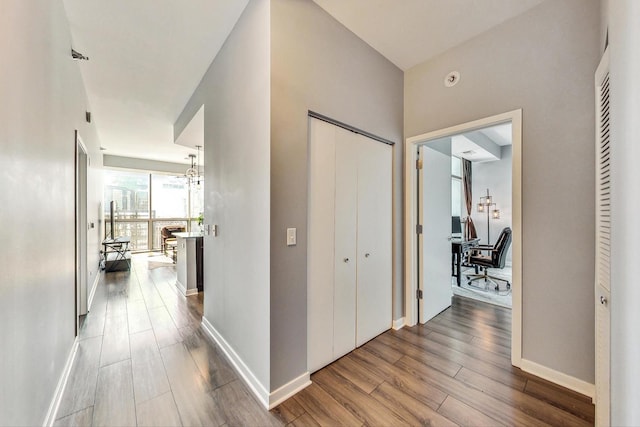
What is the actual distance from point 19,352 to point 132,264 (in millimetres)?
5685

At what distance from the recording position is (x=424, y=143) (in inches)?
105

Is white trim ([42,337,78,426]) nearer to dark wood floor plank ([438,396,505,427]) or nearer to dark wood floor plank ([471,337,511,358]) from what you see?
dark wood floor plank ([438,396,505,427])

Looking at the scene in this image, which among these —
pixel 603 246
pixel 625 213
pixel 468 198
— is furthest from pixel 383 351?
pixel 468 198

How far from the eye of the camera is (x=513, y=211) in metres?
1.98

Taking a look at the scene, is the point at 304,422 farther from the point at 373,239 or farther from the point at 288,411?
the point at 373,239

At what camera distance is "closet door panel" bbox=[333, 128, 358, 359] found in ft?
6.79

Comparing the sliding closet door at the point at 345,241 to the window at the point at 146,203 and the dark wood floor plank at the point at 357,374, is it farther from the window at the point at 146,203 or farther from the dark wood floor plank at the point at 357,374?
the window at the point at 146,203

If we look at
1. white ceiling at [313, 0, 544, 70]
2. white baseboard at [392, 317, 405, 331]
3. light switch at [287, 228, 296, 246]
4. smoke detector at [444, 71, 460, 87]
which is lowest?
white baseboard at [392, 317, 405, 331]

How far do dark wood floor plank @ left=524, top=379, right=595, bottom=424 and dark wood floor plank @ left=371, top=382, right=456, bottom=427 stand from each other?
77cm

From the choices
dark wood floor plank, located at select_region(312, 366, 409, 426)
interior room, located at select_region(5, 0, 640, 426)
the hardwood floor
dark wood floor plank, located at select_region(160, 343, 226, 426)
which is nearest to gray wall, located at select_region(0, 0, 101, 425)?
interior room, located at select_region(5, 0, 640, 426)

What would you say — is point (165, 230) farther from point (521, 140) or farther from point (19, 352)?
point (521, 140)

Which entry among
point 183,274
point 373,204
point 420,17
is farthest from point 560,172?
point 183,274

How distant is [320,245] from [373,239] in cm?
73

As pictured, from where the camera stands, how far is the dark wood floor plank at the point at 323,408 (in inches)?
57.2
